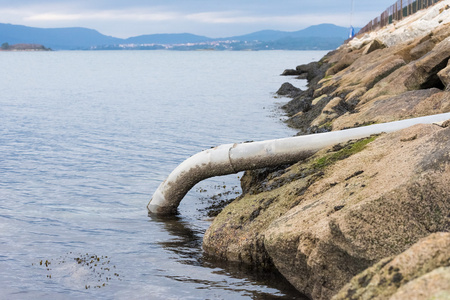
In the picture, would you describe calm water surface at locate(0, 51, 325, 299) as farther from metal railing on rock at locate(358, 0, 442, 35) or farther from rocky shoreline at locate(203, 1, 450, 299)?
metal railing on rock at locate(358, 0, 442, 35)

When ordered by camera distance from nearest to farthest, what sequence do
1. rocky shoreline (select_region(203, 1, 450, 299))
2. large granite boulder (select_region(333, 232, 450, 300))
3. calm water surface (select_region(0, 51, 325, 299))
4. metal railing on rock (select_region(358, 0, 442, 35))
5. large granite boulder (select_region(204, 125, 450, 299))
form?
large granite boulder (select_region(333, 232, 450, 300))
rocky shoreline (select_region(203, 1, 450, 299))
large granite boulder (select_region(204, 125, 450, 299))
calm water surface (select_region(0, 51, 325, 299))
metal railing on rock (select_region(358, 0, 442, 35))

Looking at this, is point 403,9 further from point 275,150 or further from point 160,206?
point 275,150

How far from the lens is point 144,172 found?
58.3 feet

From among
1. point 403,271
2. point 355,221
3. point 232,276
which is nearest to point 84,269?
point 232,276

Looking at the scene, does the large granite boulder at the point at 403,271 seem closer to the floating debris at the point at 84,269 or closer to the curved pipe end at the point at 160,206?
the floating debris at the point at 84,269

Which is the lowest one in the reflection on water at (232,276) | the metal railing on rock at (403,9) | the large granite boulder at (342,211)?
the reflection on water at (232,276)

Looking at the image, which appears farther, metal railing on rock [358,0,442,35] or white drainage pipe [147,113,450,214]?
metal railing on rock [358,0,442,35]

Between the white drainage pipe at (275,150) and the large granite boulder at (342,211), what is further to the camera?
the white drainage pipe at (275,150)

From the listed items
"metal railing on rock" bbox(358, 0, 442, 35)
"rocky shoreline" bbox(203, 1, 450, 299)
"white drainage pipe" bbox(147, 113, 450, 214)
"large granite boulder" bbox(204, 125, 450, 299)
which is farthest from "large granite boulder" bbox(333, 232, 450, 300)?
"metal railing on rock" bbox(358, 0, 442, 35)

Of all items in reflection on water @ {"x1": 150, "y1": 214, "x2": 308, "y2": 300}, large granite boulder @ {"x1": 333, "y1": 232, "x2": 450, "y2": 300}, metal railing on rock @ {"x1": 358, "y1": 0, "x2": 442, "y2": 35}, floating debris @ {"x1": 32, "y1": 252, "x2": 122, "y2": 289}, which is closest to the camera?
large granite boulder @ {"x1": 333, "y1": 232, "x2": 450, "y2": 300}

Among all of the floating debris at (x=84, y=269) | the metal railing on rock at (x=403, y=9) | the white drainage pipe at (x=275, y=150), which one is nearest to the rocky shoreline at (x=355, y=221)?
the white drainage pipe at (x=275, y=150)

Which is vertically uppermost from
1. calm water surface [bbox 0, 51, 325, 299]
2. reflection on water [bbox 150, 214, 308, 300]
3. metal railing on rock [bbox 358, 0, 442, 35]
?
metal railing on rock [bbox 358, 0, 442, 35]

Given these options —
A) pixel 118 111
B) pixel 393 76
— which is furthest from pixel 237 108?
pixel 393 76

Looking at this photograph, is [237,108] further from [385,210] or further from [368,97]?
[385,210]
